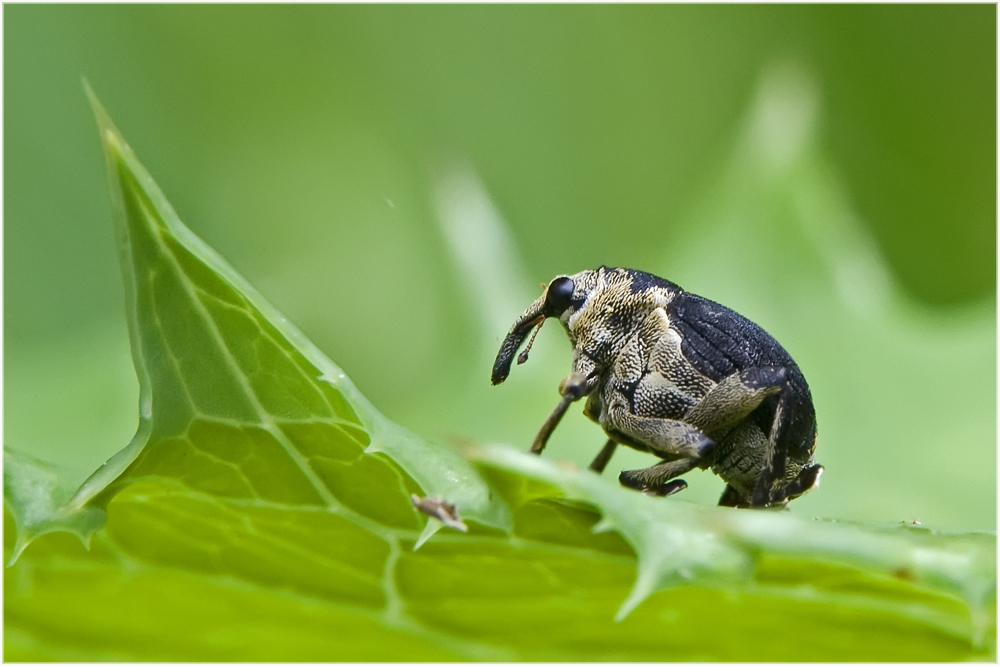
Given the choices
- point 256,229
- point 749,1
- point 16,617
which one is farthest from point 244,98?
point 16,617

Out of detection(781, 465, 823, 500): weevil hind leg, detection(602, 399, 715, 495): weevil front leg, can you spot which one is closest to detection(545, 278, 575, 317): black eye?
detection(602, 399, 715, 495): weevil front leg

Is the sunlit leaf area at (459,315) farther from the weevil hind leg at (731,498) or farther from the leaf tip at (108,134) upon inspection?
the weevil hind leg at (731,498)

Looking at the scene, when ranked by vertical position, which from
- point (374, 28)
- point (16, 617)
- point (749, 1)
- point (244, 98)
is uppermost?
point (749, 1)

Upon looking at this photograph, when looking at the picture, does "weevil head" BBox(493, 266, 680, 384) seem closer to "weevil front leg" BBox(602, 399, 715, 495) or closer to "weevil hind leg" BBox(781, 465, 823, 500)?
"weevil front leg" BBox(602, 399, 715, 495)

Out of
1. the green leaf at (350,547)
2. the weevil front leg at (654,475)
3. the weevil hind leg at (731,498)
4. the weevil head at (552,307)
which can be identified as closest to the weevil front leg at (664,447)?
the weevil front leg at (654,475)

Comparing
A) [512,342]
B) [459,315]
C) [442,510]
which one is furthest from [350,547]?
[459,315]

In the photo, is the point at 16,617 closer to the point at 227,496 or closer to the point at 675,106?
the point at 227,496

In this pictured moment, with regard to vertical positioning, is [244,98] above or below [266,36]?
below
